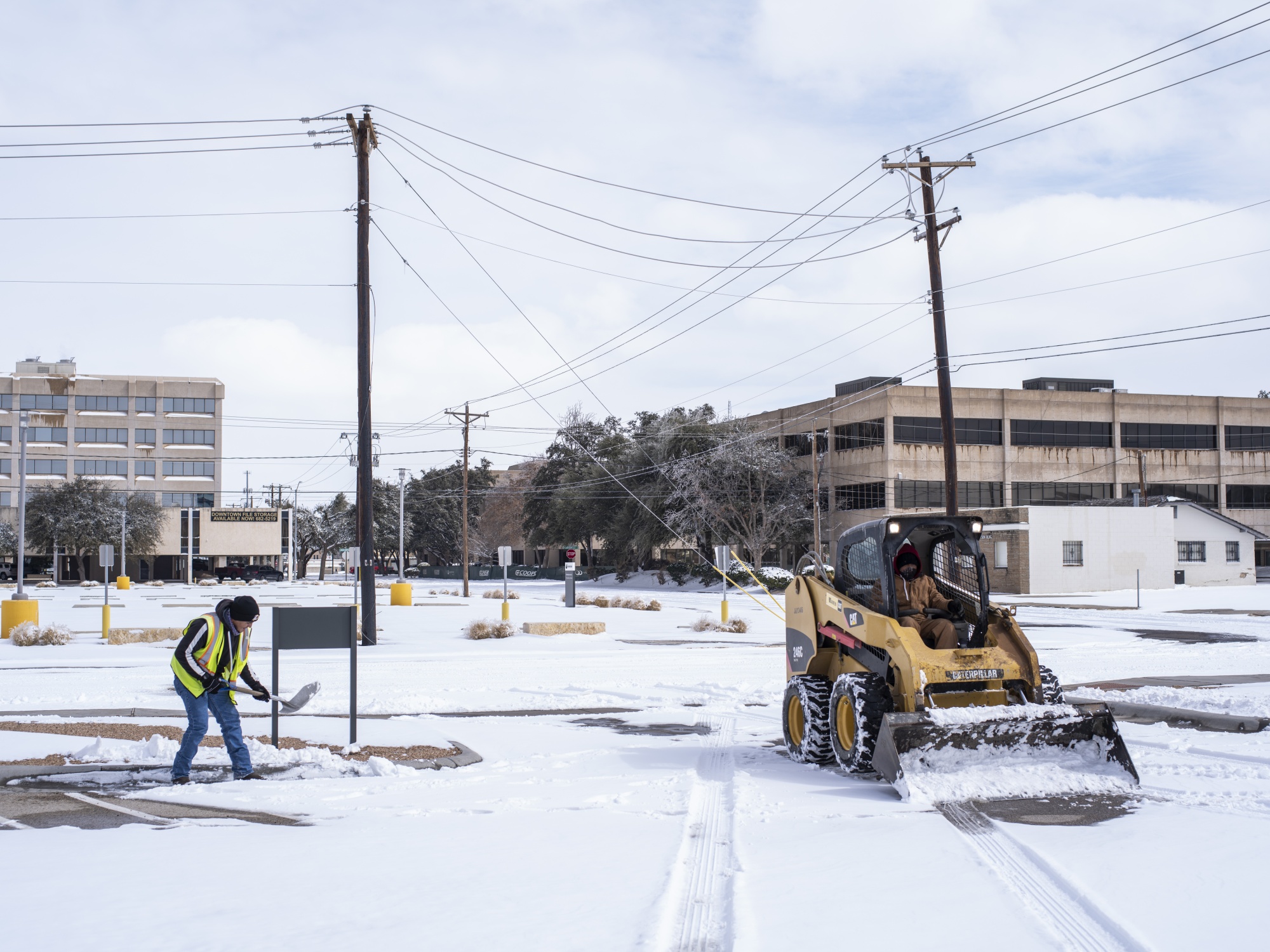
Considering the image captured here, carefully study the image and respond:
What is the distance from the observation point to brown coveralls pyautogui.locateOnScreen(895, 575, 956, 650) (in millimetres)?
9320

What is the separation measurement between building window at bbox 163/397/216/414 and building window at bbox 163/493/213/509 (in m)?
8.14

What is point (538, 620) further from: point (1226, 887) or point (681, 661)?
point (1226, 887)

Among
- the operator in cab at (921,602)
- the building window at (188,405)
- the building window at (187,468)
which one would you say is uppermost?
the building window at (188,405)

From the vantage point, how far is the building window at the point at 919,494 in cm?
6525

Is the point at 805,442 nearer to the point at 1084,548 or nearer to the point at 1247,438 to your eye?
the point at 1084,548

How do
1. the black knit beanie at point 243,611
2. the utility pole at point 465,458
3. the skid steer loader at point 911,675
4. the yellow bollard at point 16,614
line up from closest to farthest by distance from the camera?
the skid steer loader at point 911,675
the black knit beanie at point 243,611
the yellow bollard at point 16,614
the utility pole at point 465,458

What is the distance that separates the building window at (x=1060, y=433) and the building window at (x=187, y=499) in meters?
76.9

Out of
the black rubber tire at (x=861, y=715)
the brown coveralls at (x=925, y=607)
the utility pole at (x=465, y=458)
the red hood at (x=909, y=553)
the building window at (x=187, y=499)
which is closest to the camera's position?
the black rubber tire at (x=861, y=715)

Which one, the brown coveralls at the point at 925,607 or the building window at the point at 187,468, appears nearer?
the brown coveralls at the point at 925,607

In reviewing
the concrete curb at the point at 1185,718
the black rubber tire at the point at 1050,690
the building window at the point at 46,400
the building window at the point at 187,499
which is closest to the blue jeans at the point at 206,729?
the black rubber tire at the point at 1050,690

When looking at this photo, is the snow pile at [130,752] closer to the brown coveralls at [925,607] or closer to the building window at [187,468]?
the brown coveralls at [925,607]

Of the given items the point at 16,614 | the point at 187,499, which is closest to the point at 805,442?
the point at 16,614

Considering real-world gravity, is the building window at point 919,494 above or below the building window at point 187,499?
below

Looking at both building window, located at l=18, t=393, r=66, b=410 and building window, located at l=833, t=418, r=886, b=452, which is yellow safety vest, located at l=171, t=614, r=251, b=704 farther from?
building window, located at l=18, t=393, r=66, b=410
